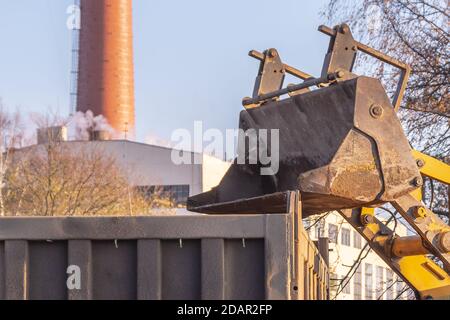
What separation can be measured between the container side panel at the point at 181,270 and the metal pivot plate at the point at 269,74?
319 cm

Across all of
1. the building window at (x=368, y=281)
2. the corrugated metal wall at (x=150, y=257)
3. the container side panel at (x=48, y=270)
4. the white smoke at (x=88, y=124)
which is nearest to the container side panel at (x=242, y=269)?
the corrugated metal wall at (x=150, y=257)

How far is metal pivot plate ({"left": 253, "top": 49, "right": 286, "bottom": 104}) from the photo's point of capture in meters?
8.15

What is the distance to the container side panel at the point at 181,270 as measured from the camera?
509 cm

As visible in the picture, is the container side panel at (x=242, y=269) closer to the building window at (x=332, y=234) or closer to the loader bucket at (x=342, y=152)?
the loader bucket at (x=342, y=152)

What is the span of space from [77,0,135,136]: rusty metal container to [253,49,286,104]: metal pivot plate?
49.7 m

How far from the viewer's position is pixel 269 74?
816 cm

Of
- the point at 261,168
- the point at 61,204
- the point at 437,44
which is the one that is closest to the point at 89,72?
the point at 61,204

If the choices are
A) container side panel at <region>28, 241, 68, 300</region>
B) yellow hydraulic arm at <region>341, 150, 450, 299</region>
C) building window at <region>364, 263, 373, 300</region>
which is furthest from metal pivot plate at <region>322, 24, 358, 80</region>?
building window at <region>364, 263, 373, 300</region>

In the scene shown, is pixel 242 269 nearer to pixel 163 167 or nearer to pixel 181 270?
pixel 181 270

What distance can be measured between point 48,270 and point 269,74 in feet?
11.3

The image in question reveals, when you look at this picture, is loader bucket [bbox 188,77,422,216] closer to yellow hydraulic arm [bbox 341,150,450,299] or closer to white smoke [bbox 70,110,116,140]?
yellow hydraulic arm [bbox 341,150,450,299]
